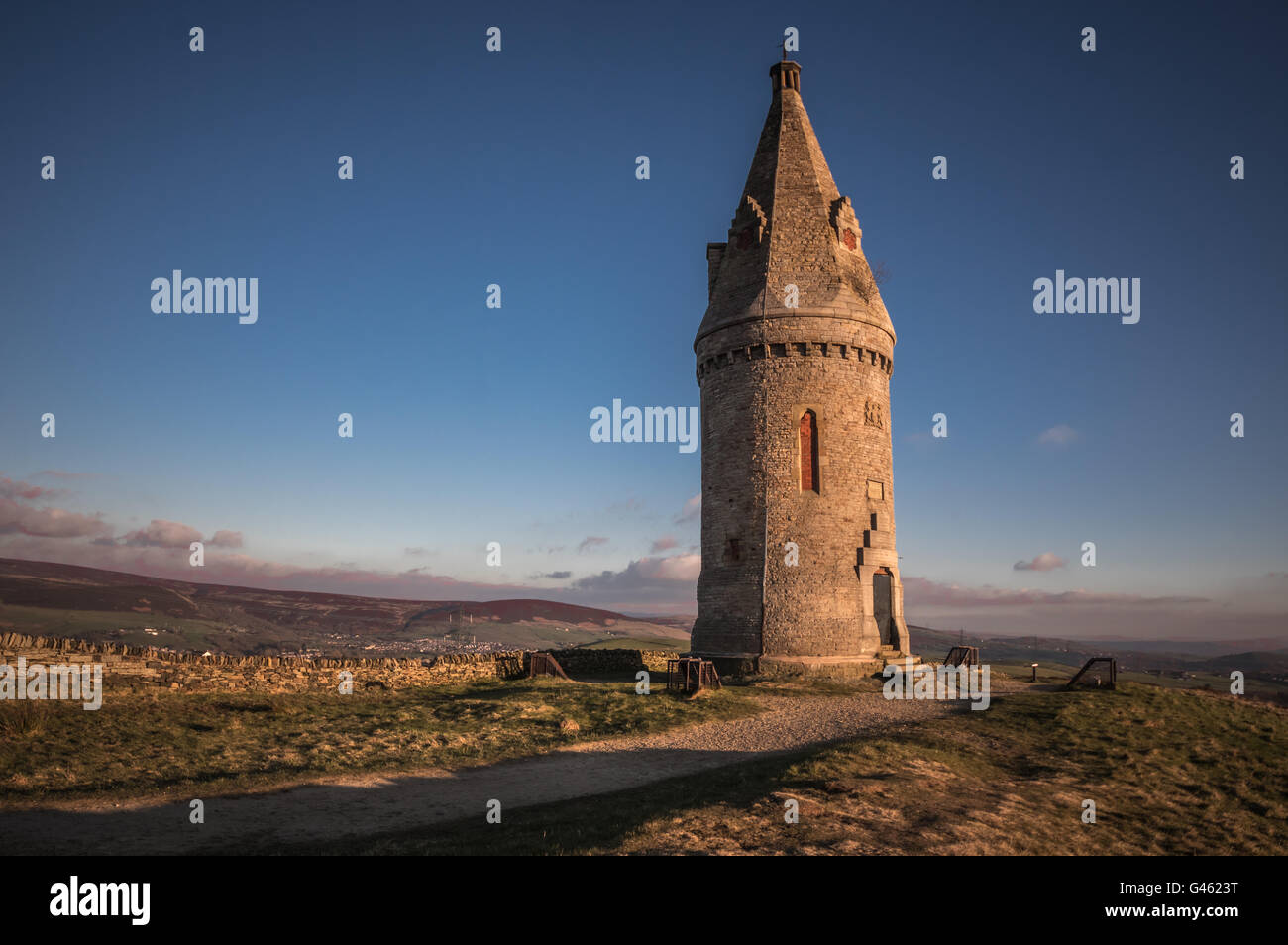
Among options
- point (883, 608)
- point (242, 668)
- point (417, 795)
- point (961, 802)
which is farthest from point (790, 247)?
point (417, 795)

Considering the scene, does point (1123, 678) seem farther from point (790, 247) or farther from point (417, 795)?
point (417, 795)

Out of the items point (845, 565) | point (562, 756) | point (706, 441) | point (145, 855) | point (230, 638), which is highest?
point (706, 441)

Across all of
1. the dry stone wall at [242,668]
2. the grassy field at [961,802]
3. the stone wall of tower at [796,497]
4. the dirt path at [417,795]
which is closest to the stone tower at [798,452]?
the stone wall of tower at [796,497]

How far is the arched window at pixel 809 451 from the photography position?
85.7 feet

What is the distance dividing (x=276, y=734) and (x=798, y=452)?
17698mm

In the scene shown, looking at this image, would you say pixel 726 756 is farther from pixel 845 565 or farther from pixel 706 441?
pixel 706 441

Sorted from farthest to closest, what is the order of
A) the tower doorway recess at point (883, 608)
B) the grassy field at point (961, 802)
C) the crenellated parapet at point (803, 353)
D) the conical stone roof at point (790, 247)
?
the conical stone roof at point (790, 247) < the crenellated parapet at point (803, 353) < the tower doorway recess at point (883, 608) < the grassy field at point (961, 802)

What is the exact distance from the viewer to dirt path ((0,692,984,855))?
9.22 metres

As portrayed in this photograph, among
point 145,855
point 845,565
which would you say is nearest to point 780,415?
point 845,565

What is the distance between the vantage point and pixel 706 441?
28.4 meters

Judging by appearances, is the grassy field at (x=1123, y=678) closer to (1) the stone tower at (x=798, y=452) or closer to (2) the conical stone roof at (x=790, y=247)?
(1) the stone tower at (x=798, y=452)

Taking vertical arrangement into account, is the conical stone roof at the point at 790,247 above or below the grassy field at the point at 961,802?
above

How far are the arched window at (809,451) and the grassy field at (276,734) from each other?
27.4 feet
